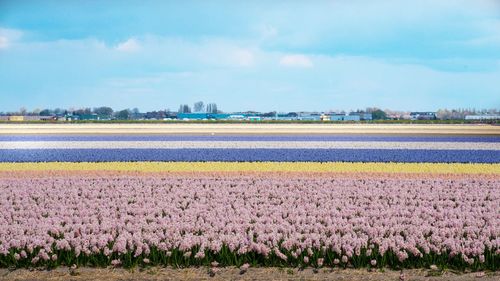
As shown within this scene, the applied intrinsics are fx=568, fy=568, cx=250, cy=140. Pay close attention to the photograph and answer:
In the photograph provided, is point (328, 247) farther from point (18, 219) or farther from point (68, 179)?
point (68, 179)

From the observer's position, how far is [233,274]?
8.23 metres

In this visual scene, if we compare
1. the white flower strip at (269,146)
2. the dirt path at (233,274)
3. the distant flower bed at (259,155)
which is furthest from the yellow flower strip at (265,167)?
the dirt path at (233,274)

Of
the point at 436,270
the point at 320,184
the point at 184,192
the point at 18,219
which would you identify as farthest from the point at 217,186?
the point at 436,270

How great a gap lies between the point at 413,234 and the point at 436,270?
1321 mm

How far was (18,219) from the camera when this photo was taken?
36.1 feet

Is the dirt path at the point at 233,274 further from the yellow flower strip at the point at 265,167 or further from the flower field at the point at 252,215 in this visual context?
the yellow flower strip at the point at 265,167

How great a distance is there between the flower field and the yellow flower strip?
5 cm

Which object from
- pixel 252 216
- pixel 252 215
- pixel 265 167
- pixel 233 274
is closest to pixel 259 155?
pixel 265 167

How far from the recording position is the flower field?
8.68 m

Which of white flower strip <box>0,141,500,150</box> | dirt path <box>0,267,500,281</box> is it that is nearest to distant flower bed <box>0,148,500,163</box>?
white flower strip <box>0,141,500,150</box>

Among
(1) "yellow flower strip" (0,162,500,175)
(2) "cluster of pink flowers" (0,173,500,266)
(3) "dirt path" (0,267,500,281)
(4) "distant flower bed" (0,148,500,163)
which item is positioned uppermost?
(4) "distant flower bed" (0,148,500,163)

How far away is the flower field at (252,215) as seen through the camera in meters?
8.68

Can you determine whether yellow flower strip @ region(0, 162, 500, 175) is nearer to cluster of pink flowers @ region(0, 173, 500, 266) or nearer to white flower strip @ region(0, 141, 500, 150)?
cluster of pink flowers @ region(0, 173, 500, 266)

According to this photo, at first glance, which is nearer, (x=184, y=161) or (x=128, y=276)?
(x=128, y=276)
